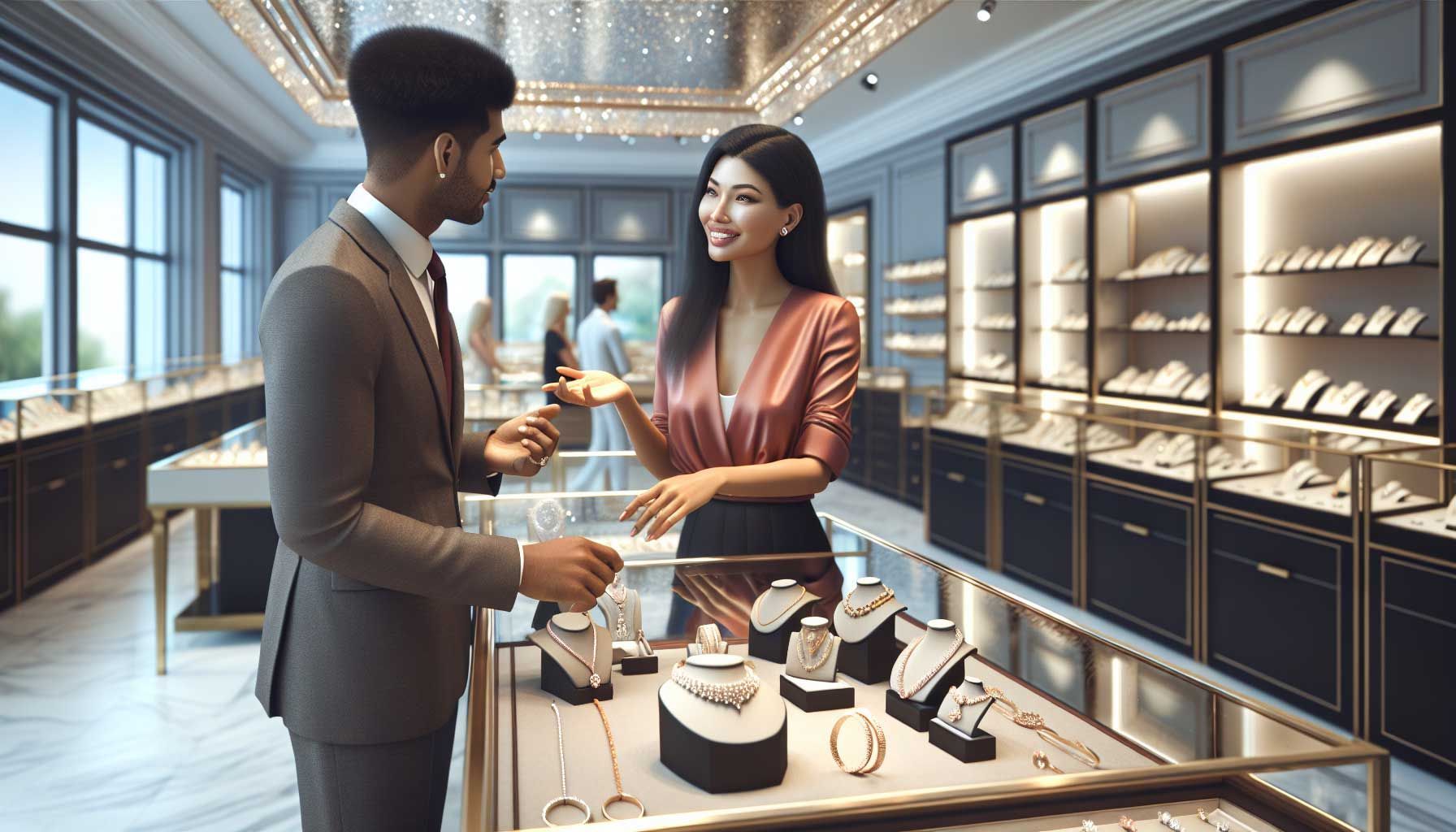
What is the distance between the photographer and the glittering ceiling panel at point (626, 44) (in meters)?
5.43

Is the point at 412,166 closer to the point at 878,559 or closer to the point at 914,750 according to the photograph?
the point at 914,750

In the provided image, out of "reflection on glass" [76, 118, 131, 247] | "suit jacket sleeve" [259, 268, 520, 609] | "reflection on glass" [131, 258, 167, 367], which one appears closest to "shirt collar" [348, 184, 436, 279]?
"suit jacket sleeve" [259, 268, 520, 609]

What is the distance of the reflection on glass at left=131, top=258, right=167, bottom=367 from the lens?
817 cm

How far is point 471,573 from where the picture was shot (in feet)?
3.54

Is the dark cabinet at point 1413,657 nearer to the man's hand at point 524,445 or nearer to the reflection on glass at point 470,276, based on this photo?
the man's hand at point 524,445

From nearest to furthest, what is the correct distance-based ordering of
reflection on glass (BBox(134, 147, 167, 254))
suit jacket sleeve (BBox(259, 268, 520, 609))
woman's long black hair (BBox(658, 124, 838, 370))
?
suit jacket sleeve (BBox(259, 268, 520, 609)) → woman's long black hair (BBox(658, 124, 838, 370)) → reflection on glass (BBox(134, 147, 167, 254))

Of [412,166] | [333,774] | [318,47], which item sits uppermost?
[318,47]

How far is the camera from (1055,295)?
6676 millimetres

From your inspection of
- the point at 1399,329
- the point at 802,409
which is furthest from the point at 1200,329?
the point at 802,409

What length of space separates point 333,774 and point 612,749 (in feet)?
1.19

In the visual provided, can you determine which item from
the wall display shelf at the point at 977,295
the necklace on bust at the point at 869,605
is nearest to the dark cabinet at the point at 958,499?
the wall display shelf at the point at 977,295

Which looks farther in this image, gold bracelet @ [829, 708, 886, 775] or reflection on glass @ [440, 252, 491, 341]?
reflection on glass @ [440, 252, 491, 341]

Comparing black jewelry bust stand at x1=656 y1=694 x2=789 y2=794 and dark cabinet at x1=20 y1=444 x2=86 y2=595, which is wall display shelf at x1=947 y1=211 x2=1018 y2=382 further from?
black jewelry bust stand at x1=656 y1=694 x2=789 y2=794

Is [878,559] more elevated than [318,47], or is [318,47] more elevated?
Result: [318,47]
